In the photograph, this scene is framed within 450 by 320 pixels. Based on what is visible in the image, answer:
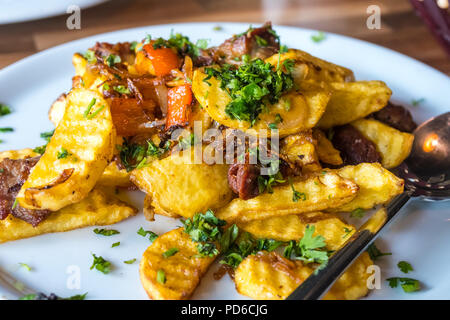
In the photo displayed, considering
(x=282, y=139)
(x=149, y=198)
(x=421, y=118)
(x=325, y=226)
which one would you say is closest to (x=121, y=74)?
(x=149, y=198)

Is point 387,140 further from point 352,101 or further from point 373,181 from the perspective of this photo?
point 373,181

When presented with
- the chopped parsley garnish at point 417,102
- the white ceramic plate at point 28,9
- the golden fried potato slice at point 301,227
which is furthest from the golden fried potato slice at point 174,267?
the white ceramic plate at point 28,9

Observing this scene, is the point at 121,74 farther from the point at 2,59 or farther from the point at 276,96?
the point at 2,59

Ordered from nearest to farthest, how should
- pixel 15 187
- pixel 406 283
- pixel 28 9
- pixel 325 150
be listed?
pixel 406 283, pixel 15 187, pixel 325 150, pixel 28 9

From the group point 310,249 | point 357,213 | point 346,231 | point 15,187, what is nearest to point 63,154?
point 15,187

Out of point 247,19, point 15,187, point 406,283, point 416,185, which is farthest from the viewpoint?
point 247,19

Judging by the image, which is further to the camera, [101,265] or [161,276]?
[101,265]
